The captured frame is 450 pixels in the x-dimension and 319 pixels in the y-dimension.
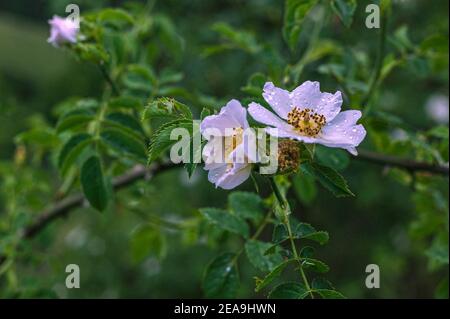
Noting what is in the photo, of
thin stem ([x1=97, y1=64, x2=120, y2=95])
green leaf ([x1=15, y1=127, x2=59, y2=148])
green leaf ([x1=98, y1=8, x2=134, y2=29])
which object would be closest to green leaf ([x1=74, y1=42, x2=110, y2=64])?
thin stem ([x1=97, y1=64, x2=120, y2=95])

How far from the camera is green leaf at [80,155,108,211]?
1.14m

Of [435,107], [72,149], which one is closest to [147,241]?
[72,149]

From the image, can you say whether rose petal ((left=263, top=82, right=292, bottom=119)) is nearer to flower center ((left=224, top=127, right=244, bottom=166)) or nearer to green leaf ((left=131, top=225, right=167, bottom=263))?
flower center ((left=224, top=127, right=244, bottom=166))

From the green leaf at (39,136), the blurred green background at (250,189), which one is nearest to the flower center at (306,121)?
the green leaf at (39,136)

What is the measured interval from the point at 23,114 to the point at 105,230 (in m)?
2.63

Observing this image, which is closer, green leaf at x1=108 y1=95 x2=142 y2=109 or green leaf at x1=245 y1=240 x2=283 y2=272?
green leaf at x1=245 y1=240 x2=283 y2=272

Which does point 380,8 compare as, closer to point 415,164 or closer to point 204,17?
point 415,164

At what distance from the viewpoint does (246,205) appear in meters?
1.20

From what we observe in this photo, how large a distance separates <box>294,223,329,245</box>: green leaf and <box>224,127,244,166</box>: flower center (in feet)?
0.47

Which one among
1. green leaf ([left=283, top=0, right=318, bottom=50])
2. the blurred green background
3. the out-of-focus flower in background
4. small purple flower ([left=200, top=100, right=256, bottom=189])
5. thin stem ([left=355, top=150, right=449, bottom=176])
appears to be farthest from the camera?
the out-of-focus flower in background

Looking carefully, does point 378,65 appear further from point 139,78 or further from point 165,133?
point 165,133

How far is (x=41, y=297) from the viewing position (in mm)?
1234

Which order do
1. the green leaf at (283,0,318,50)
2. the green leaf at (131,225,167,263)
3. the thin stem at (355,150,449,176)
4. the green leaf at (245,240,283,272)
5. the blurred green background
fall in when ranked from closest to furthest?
the green leaf at (245,240,283,272)
the green leaf at (283,0,318,50)
the thin stem at (355,150,449,176)
the green leaf at (131,225,167,263)
the blurred green background
